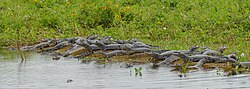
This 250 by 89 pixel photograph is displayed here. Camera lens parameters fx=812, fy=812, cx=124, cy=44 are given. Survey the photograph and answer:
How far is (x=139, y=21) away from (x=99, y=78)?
6.32m

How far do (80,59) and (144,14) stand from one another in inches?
178

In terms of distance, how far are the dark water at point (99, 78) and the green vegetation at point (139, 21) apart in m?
2.16

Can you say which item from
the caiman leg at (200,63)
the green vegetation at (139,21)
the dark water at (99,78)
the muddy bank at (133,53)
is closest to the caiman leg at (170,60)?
the muddy bank at (133,53)

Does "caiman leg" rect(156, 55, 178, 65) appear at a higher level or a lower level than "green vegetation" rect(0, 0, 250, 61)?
lower

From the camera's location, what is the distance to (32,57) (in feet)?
45.8

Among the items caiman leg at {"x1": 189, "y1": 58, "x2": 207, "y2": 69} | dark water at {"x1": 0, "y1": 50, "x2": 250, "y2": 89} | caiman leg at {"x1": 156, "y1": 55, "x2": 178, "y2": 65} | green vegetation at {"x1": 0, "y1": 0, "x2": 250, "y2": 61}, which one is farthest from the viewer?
green vegetation at {"x1": 0, "y1": 0, "x2": 250, "y2": 61}

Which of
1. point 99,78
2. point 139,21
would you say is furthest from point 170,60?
point 139,21

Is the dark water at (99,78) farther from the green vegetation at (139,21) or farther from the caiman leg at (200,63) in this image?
the green vegetation at (139,21)

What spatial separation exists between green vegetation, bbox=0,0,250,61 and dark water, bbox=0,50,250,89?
2.16m

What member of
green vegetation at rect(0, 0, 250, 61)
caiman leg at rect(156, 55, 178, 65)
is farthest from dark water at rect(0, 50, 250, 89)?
green vegetation at rect(0, 0, 250, 61)

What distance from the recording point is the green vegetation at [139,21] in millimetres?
14961

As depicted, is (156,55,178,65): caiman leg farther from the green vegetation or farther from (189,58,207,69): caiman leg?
the green vegetation

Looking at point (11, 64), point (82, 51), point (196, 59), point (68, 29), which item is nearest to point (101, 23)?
point (68, 29)

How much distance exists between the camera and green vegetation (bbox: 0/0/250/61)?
49.1ft
